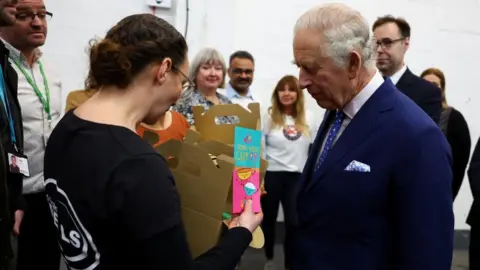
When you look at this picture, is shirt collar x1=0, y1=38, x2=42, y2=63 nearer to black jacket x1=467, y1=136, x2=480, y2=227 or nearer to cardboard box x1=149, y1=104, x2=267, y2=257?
cardboard box x1=149, y1=104, x2=267, y2=257

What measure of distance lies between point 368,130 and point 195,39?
3191mm

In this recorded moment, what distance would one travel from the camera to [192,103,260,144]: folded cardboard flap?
1405mm

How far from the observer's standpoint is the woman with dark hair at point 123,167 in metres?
0.92

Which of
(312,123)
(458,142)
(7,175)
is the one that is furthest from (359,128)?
(312,123)

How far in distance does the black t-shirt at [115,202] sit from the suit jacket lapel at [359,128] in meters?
0.43

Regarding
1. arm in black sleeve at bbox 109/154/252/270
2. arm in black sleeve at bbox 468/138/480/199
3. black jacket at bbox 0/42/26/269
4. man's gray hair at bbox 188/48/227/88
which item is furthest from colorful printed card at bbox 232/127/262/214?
arm in black sleeve at bbox 468/138/480/199

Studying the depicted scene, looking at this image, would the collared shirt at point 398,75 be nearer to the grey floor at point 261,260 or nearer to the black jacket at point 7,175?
the black jacket at point 7,175

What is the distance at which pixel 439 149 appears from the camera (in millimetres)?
1172

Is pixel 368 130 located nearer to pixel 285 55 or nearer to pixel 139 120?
pixel 139 120

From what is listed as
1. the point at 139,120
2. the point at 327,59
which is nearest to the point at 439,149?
the point at 327,59

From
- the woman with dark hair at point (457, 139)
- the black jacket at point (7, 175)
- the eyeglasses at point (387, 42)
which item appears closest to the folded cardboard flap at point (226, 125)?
the black jacket at point (7, 175)

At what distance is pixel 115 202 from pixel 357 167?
0.57 metres

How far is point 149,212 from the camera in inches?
36.1

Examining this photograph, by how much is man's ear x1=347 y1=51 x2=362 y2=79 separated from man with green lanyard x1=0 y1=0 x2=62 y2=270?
4.82 feet
